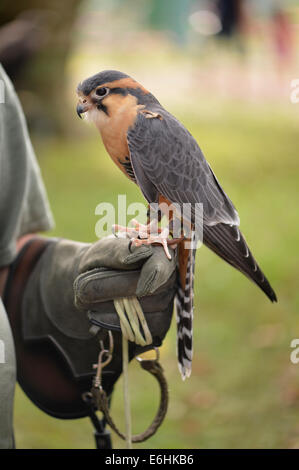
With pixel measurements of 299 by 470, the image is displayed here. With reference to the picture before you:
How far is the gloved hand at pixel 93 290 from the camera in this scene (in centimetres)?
156

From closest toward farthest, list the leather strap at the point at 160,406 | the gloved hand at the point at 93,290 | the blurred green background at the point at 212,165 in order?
the gloved hand at the point at 93,290, the leather strap at the point at 160,406, the blurred green background at the point at 212,165

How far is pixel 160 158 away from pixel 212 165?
3557 mm

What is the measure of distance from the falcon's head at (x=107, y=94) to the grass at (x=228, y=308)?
91.4 inches

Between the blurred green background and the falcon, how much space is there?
1.76m

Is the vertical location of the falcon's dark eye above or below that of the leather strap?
above

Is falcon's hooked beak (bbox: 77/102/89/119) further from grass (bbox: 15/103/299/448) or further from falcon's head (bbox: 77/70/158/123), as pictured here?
grass (bbox: 15/103/299/448)

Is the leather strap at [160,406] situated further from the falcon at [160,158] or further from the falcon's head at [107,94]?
the falcon's head at [107,94]

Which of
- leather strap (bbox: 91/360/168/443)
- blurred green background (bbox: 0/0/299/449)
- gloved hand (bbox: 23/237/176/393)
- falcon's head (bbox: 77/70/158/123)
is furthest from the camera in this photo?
blurred green background (bbox: 0/0/299/449)

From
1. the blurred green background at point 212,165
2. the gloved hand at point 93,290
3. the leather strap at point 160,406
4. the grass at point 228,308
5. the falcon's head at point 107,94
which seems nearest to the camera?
the falcon's head at point 107,94

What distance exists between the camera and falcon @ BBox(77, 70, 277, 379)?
1.44 m

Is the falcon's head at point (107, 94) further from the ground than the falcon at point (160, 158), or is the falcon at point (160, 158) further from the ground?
the falcon's head at point (107, 94)

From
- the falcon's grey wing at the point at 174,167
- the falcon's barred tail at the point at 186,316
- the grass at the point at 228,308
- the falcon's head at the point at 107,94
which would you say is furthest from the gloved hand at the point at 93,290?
the grass at the point at 228,308

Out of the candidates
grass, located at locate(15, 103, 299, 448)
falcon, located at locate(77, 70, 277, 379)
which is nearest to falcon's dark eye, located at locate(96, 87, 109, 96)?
falcon, located at locate(77, 70, 277, 379)
